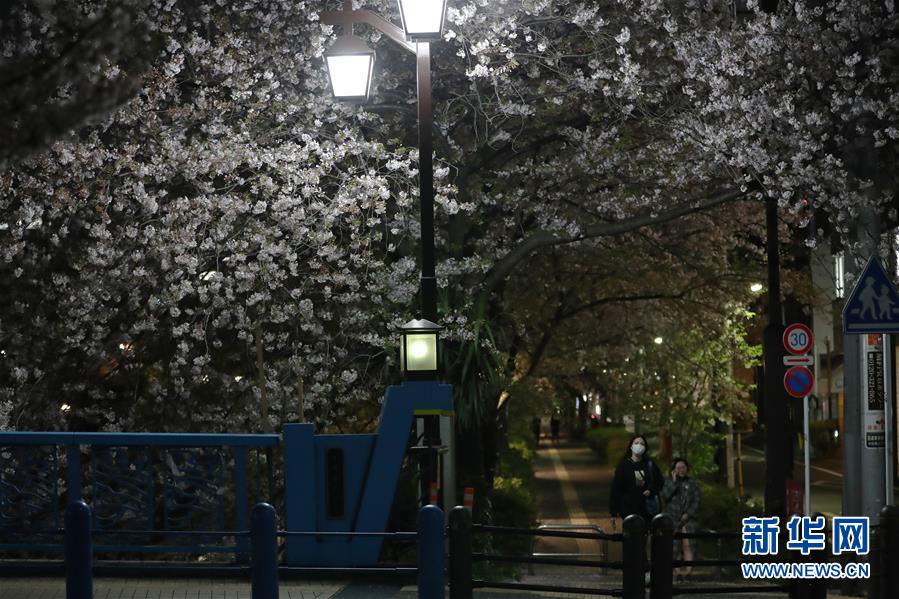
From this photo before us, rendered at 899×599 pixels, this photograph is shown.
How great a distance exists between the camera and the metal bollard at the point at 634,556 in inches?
381

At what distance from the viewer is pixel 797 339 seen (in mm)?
18672

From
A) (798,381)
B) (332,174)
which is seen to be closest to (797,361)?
(798,381)

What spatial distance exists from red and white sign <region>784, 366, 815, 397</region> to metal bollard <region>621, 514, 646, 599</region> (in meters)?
8.75

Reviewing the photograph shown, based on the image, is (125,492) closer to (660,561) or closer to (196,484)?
(196,484)

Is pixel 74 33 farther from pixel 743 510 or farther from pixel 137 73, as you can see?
pixel 743 510

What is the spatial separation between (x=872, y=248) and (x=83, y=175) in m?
9.34

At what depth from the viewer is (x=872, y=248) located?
14875 millimetres

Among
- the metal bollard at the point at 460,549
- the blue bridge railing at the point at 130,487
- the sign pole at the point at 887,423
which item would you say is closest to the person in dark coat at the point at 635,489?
the sign pole at the point at 887,423

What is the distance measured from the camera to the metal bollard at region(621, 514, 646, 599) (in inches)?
381

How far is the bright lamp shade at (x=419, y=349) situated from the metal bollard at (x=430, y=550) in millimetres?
3415

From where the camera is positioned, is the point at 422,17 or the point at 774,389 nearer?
the point at 422,17

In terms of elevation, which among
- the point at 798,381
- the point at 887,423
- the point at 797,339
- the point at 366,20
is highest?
the point at 366,20

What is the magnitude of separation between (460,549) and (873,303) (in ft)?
15.9

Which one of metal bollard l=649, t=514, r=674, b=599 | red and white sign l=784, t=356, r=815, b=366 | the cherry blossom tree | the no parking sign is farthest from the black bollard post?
red and white sign l=784, t=356, r=815, b=366
